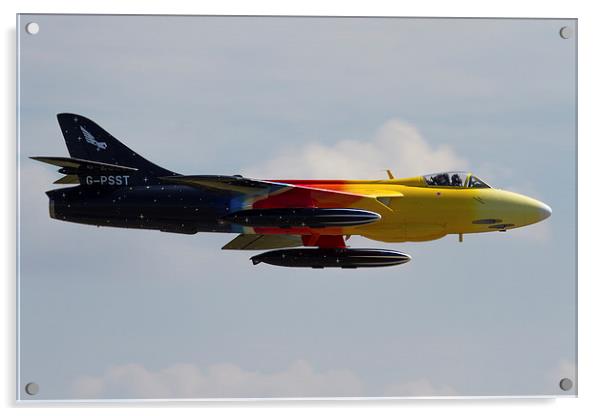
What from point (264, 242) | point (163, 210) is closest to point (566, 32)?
→ point (264, 242)

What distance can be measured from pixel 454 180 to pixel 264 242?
270 cm

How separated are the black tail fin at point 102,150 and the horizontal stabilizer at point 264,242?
1.35 meters

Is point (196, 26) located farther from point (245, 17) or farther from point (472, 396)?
point (472, 396)

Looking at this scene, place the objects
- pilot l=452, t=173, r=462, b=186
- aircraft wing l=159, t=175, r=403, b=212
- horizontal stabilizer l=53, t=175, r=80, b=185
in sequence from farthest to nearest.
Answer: pilot l=452, t=173, r=462, b=186
horizontal stabilizer l=53, t=175, r=80, b=185
aircraft wing l=159, t=175, r=403, b=212

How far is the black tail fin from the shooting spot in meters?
15.2

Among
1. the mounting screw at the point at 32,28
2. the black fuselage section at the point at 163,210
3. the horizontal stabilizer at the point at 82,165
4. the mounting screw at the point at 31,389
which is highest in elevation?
the mounting screw at the point at 32,28

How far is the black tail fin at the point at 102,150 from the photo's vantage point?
49.8ft

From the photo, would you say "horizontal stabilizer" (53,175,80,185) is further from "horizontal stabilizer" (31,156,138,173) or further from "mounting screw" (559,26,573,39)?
"mounting screw" (559,26,573,39)

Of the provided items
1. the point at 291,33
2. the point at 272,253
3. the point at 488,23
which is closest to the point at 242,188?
the point at 272,253

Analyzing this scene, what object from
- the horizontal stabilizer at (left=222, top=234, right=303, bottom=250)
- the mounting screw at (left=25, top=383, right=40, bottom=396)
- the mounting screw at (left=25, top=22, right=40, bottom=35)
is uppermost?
the mounting screw at (left=25, top=22, right=40, bottom=35)

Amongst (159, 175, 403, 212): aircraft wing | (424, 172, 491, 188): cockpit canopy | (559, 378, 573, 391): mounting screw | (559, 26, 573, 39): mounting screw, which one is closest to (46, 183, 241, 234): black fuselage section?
(159, 175, 403, 212): aircraft wing

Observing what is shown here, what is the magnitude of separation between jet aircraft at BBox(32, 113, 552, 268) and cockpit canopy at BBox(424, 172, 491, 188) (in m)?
0.01

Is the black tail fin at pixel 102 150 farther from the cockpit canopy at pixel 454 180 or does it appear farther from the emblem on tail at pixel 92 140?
the cockpit canopy at pixel 454 180

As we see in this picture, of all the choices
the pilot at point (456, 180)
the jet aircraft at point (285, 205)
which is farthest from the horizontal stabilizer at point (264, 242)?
the pilot at point (456, 180)
